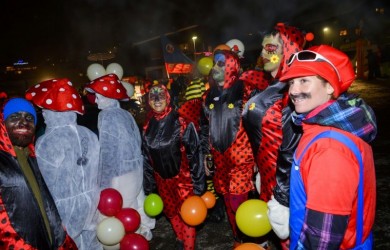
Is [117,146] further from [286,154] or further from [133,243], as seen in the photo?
[286,154]

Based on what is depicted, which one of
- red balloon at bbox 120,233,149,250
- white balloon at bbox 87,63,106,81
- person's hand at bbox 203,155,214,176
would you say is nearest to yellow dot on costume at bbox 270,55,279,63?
person's hand at bbox 203,155,214,176

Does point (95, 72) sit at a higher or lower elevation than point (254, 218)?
higher

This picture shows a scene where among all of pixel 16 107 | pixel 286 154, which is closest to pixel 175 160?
pixel 286 154

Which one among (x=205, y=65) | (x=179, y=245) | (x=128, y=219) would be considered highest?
(x=205, y=65)

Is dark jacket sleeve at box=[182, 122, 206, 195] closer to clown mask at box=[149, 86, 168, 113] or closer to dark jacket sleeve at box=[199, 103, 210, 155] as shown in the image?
dark jacket sleeve at box=[199, 103, 210, 155]

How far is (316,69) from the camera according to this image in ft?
5.34

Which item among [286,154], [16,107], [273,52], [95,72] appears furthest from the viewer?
[95,72]

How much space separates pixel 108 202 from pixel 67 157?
76 centimetres

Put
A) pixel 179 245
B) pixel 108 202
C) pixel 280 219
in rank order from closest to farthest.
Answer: pixel 280 219, pixel 108 202, pixel 179 245

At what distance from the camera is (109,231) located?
129 inches

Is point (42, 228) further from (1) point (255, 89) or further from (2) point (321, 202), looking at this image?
(1) point (255, 89)

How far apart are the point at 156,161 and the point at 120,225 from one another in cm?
90

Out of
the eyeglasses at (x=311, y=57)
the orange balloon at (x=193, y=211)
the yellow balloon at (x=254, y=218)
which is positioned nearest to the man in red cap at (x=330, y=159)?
the eyeglasses at (x=311, y=57)

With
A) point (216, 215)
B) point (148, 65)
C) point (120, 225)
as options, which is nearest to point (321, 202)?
point (120, 225)
